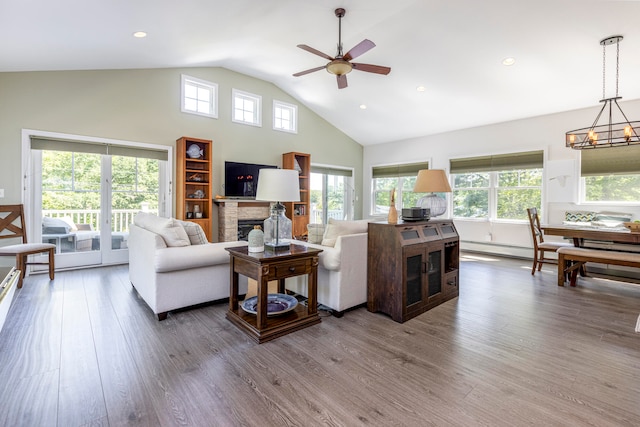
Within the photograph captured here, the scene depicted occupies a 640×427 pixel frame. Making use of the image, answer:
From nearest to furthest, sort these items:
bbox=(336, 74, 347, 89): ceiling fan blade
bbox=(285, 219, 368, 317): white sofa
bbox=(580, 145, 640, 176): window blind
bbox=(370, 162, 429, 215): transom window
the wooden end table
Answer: the wooden end table → bbox=(285, 219, 368, 317): white sofa → bbox=(336, 74, 347, 89): ceiling fan blade → bbox=(580, 145, 640, 176): window blind → bbox=(370, 162, 429, 215): transom window

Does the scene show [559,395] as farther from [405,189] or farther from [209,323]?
[405,189]

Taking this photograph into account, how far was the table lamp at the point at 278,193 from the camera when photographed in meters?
2.46

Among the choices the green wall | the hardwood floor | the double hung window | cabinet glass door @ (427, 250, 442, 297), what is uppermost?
the green wall

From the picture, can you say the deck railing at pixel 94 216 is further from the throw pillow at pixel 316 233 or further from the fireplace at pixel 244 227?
the throw pillow at pixel 316 233

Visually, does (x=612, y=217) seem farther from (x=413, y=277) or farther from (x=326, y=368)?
(x=326, y=368)

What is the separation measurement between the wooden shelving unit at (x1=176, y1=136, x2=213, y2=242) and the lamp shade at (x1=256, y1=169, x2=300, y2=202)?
349 cm

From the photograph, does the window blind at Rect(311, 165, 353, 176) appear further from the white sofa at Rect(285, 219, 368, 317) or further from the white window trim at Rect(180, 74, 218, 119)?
the white sofa at Rect(285, 219, 368, 317)

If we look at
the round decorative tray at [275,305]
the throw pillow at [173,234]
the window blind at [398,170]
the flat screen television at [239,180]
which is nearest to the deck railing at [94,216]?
the flat screen television at [239,180]

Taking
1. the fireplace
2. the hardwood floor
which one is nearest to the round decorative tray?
the hardwood floor

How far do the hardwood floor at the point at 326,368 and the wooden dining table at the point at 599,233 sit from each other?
0.92 meters

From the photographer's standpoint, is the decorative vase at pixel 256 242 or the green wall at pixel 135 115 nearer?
the decorative vase at pixel 256 242

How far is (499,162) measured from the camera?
6.14 m

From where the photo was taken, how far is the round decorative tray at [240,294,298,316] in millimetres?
2634

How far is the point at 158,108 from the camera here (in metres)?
5.32
